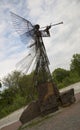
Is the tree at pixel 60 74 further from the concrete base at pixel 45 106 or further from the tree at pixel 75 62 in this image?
the concrete base at pixel 45 106

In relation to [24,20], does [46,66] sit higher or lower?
lower

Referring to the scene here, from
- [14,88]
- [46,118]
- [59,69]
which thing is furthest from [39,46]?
[59,69]

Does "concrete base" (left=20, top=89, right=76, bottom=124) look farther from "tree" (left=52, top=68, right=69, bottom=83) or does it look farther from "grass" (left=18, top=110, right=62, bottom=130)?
"tree" (left=52, top=68, right=69, bottom=83)

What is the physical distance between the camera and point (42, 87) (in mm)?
12148

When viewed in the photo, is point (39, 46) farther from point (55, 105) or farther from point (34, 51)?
point (55, 105)

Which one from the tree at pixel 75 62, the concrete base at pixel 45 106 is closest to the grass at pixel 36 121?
the concrete base at pixel 45 106

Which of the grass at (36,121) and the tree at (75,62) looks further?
the tree at (75,62)

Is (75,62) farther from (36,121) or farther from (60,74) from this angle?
(36,121)

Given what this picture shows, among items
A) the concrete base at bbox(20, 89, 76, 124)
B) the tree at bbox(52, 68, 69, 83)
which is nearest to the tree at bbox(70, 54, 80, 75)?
the tree at bbox(52, 68, 69, 83)

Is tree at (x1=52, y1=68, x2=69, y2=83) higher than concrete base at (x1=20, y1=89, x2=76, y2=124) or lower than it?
higher

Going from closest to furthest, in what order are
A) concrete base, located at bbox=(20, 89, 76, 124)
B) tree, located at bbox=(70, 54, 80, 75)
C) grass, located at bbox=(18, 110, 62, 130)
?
grass, located at bbox=(18, 110, 62, 130)
concrete base, located at bbox=(20, 89, 76, 124)
tree, located at bbox=(70, 54, 80, 75)

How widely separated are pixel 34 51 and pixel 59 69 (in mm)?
40594

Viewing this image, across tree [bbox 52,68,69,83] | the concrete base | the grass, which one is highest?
tree [bbox 52,68,69,83]

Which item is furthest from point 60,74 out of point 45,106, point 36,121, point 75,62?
point 36,121
